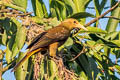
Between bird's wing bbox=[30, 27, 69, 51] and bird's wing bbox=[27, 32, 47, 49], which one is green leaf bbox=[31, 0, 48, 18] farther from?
bird's wing bbox=[27, 32, 47, 49]

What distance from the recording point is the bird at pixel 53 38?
449 centimetres

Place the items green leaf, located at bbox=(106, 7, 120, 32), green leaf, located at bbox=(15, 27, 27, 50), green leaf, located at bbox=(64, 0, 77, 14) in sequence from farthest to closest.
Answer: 1. green leaf, located at bbox=(106, 7, 120, 32)
2. green leaf, located at bbox=(64, 0, 77, 14)
3. green leaf, located at bbox=(15, 27, 27, 50)

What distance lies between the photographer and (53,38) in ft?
16.4

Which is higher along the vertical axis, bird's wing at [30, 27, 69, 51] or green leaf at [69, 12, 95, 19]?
green leaf at [69, 12, 95, 19]

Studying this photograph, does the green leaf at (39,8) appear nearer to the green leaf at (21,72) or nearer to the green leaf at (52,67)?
the green leaf at (21,72)

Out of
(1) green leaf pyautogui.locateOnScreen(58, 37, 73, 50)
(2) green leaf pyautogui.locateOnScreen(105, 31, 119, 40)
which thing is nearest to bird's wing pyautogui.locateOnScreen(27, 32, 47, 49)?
(1) green leaf pyautogui.locateOnScreen(58, 37, 73, 50)

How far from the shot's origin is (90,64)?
4629mm

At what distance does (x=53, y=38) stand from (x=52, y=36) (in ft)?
0.14

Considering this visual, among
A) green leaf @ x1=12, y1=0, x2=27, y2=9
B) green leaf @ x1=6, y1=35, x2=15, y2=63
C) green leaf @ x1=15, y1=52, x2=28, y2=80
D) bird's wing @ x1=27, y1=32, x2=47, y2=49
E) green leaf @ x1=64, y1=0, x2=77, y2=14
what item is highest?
green leaf @ x1=12, y1=0, x2=27, y2=9

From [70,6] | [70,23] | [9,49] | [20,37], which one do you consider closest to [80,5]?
[70,23]

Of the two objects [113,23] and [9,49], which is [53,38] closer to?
[9,49]

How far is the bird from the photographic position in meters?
4.49

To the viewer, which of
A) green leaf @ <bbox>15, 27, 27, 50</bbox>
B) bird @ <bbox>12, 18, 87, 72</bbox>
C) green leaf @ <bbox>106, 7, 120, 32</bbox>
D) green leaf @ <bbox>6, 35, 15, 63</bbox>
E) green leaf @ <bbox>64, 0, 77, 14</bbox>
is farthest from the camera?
green leaf @ <bbox>106, 7, 120, 32</bbox>

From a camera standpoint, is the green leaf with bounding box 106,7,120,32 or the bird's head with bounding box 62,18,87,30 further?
the green leaf with bounding box 106,7,120,32
